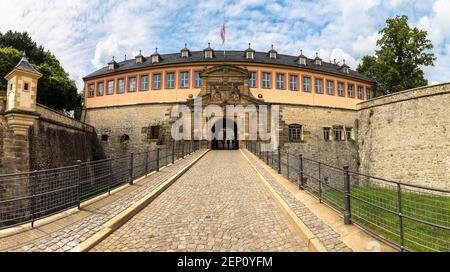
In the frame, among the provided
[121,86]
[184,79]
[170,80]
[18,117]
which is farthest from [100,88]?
[18,117]

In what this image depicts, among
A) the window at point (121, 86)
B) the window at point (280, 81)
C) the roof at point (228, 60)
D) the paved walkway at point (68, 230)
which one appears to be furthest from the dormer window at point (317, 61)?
the paved walkway at point (68, 230)

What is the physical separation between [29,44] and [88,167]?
32255mm

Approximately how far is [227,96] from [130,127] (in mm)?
12483

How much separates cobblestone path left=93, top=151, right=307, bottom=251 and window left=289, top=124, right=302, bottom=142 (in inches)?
873

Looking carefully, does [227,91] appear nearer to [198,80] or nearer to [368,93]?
[198,80]

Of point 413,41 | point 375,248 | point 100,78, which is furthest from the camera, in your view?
point 100,78

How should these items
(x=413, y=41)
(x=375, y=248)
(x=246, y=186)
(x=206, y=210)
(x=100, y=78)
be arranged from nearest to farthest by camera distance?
(x=375, y=248), (x=206, y=210), (x=246, y=186), (x=413, y=41), (x=100, y=78)

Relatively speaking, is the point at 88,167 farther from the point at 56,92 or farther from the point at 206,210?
the point at 56,92

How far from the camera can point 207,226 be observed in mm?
4684

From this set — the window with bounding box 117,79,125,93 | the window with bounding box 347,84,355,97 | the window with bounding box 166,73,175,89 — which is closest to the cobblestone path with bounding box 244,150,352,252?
the window with bounding box 166,73,175,89

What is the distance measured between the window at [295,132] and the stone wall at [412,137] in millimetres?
7142

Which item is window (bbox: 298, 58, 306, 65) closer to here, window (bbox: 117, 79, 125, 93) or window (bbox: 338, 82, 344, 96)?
window (bbox: 338, 82, 344, 96)

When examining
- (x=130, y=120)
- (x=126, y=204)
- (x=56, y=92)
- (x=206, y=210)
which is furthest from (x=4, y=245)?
(x=56, y=92)
